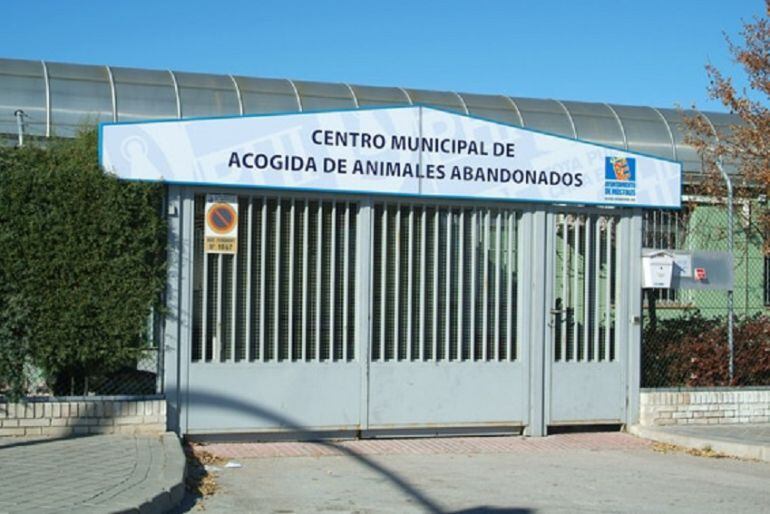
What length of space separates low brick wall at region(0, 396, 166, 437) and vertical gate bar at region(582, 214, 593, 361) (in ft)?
16.3

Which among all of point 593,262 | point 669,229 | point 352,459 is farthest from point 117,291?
point 669,229

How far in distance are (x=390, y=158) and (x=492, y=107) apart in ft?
32.4

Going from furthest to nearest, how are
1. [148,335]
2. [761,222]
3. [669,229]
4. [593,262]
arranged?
[761,222], [669,229], [593,262], [148,335]

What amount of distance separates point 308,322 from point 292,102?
886 centimetres

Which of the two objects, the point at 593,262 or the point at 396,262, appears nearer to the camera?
the point at 396,262

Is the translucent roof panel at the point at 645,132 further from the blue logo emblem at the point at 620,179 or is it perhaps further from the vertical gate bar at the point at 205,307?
the vertical gate bar at the point at 205,307

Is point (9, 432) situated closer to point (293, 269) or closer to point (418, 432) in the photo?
point (293, 269)

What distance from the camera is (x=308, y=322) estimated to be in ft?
37.4

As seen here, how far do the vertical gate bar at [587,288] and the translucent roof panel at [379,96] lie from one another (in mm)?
8241

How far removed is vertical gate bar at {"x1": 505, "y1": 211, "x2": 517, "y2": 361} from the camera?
480 inches

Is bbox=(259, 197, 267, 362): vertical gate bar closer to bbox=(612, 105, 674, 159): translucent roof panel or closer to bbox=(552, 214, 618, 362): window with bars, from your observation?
bbox=(552, 214, 618, 362): window with bars

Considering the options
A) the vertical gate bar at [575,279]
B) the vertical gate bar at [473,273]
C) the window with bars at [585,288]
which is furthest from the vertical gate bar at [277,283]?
the vertical gate bar at [575,279]

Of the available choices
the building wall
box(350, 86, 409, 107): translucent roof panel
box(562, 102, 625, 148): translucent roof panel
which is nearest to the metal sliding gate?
the building wall

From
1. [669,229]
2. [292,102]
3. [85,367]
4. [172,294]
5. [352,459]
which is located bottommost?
[352,459]
